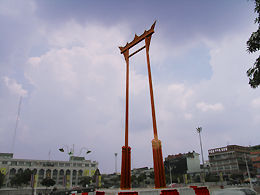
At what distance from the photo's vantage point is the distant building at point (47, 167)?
69250 mm

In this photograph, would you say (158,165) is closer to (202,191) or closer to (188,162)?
(202,191)

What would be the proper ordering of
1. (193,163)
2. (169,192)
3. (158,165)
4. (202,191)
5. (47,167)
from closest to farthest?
(169,192), (202,191), (158,165), (47,167), (193,163)

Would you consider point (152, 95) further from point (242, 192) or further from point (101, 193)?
point (242, 192)

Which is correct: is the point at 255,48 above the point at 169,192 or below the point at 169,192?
above

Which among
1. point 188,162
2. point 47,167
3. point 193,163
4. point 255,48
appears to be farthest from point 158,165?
point 47,167

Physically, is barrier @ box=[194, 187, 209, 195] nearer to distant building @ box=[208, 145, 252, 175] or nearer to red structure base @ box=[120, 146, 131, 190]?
red structure base @ box=[120, 146, 131, 190]

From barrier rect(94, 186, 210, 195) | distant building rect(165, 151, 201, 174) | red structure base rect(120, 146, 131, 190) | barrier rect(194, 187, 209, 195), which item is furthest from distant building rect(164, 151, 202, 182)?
barrier rect(194, 187, 209, 195)

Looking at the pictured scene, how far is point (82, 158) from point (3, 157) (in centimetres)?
2874

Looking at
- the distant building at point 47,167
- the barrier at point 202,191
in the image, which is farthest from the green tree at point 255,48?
the distant building at point 47,167

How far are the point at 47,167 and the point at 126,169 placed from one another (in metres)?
70.6

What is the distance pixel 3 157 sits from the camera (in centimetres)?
7100

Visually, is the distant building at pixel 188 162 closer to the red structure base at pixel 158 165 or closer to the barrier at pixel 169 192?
the red structure base at pixel 158 165

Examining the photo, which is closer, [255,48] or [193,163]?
[255,48]

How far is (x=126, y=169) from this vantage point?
1473cm
